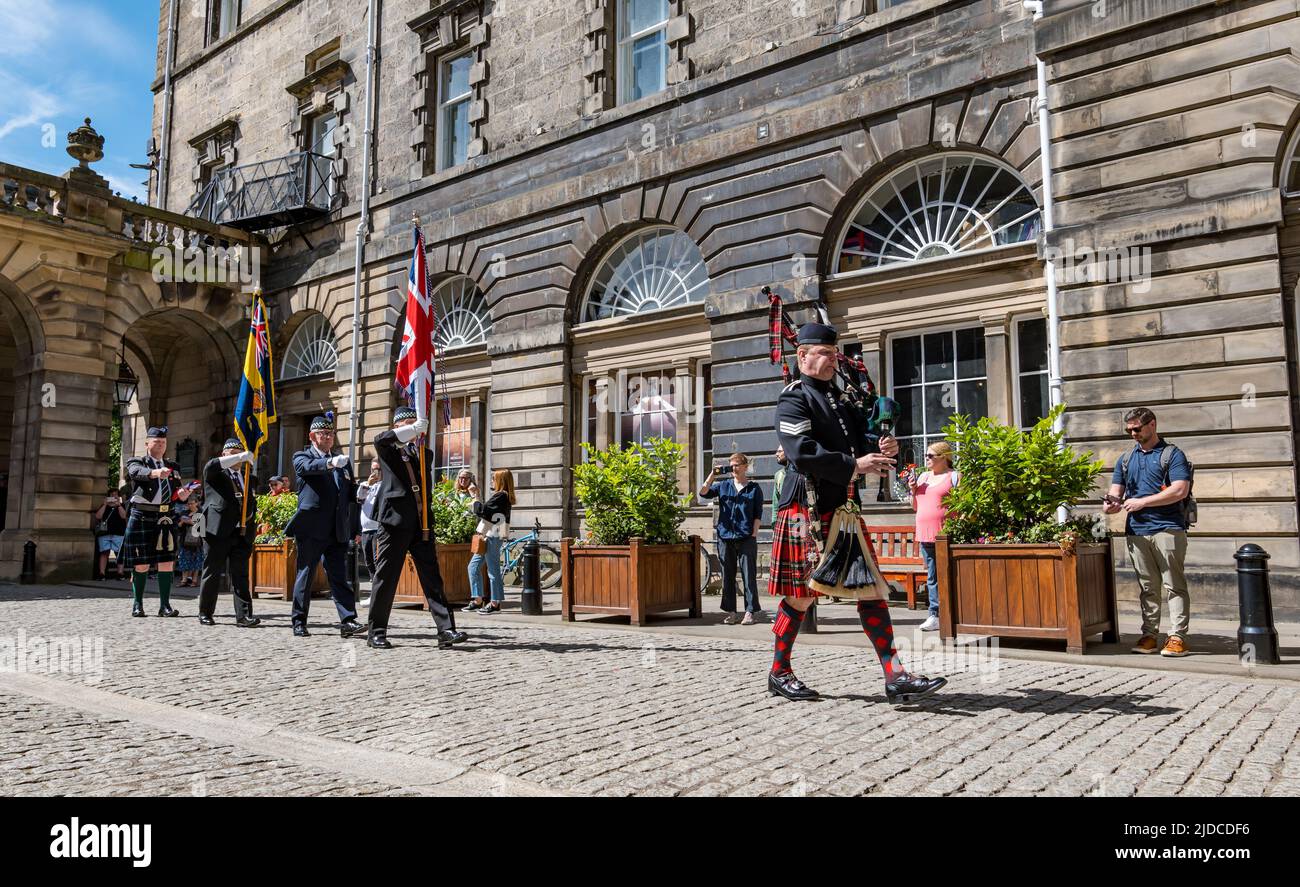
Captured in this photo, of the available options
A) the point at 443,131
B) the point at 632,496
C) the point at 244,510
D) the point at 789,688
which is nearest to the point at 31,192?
the point at 443,131

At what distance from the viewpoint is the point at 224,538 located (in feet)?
34.8

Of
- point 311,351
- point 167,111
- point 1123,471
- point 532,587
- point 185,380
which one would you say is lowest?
point 532,587

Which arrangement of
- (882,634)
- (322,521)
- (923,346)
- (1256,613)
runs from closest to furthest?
(882,634) < (1256,613) < (322,521) < (923,346)

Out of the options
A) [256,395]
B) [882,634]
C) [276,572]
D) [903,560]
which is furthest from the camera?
[276,572]

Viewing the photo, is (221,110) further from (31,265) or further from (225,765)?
(225,765)

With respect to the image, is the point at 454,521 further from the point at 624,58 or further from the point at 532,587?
the point at 624,58

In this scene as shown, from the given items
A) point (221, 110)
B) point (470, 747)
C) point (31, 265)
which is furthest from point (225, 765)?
point (221, 110)

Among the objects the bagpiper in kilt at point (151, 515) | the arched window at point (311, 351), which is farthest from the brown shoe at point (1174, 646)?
the arched window at point (311, 351)

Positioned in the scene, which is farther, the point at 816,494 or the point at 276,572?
the point at 276,572

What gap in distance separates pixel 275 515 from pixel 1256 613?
12.7 meters

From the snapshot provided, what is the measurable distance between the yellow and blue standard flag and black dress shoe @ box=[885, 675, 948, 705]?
10.7 metres

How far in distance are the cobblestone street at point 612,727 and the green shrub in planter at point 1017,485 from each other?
4.43 ft

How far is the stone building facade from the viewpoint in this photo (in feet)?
32.9

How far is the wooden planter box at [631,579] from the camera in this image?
33.3ft
